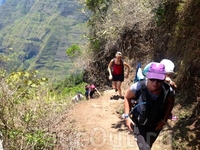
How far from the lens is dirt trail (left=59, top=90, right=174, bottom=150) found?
18.2ft

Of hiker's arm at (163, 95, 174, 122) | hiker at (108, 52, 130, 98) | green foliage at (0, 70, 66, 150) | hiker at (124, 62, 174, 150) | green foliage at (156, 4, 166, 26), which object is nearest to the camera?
hiker at (124, 62, 174, 150)

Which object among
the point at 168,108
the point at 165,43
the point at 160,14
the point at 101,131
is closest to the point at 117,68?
the point at 101,131

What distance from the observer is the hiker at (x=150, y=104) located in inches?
129

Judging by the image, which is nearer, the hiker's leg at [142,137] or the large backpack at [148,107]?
the large backpack at [148,107]

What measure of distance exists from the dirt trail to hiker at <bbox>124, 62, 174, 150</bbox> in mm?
1793

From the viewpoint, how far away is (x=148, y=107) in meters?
3.38

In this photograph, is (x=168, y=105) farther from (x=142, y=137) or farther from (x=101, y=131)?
(x=101, y=131)

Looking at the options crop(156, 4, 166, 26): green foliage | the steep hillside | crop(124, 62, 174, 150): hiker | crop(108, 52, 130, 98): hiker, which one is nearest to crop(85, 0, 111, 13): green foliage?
the steep hillside

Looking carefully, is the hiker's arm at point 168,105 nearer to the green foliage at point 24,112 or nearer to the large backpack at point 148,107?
the large backpack at point 148,107

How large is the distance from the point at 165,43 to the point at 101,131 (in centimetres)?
468

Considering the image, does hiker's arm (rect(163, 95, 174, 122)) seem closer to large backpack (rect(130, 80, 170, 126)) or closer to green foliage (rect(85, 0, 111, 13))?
large backpack (rect(130, 80, 170, 126))

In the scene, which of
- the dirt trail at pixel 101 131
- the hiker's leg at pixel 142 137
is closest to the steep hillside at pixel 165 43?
the dirt trail at pixel 101 131

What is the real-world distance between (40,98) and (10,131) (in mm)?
1164

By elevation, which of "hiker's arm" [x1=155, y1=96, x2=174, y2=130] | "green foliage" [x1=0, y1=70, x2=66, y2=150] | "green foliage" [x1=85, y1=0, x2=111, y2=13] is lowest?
"green foliage" [x1=0, y1=70, x2=66, y2=150]
